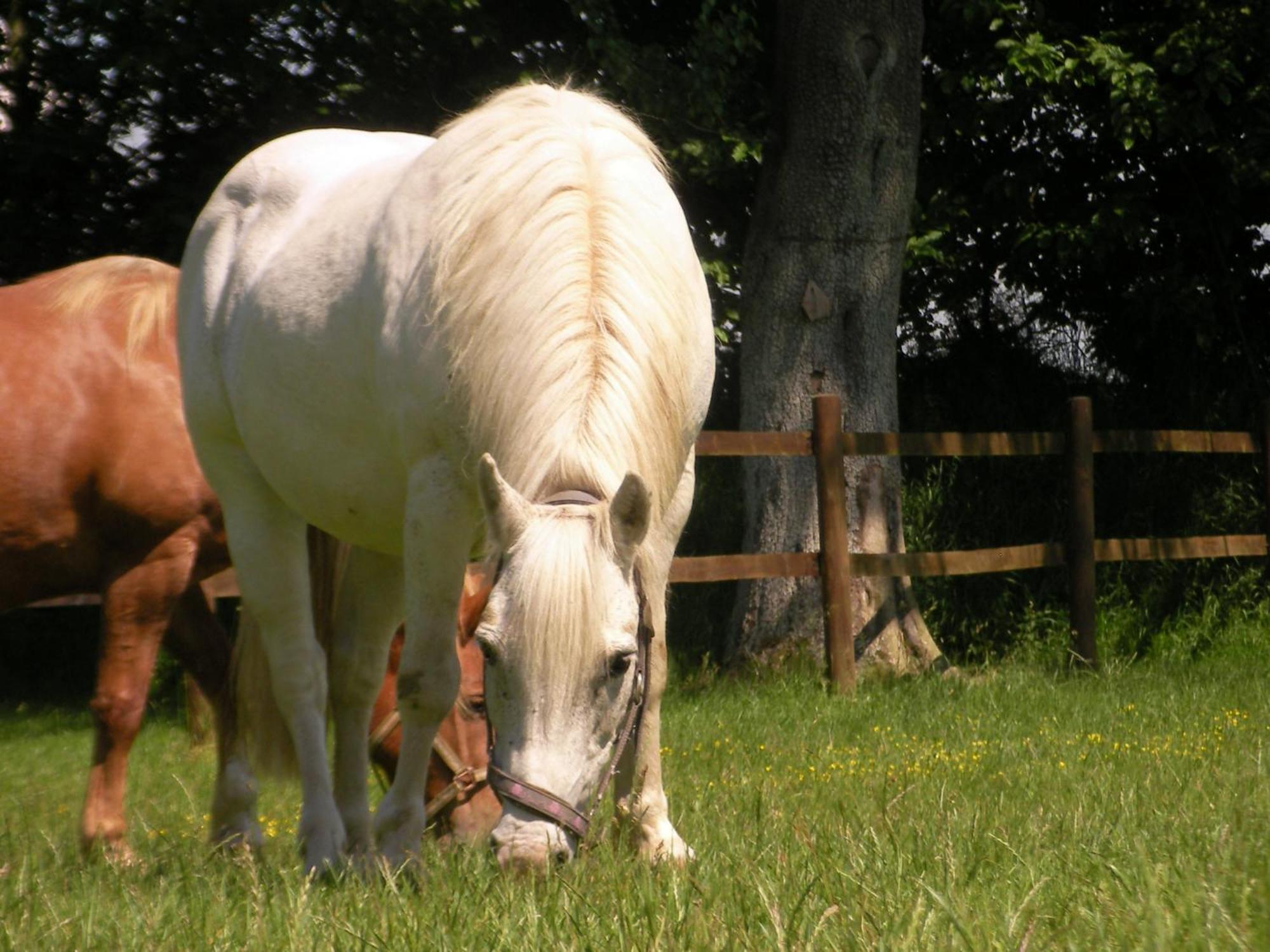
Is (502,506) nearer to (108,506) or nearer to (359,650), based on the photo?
(359,650)

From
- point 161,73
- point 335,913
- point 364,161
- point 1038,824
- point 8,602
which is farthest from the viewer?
point 161,73

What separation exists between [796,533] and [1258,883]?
6818 millimetres

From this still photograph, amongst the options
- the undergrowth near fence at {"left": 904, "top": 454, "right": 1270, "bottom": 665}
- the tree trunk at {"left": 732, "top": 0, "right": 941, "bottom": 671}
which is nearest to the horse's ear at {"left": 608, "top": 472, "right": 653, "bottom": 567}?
the tree trunk at {"left": 732, "top": 0, "right": 941, "bottom": 671}

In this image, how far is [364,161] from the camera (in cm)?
439

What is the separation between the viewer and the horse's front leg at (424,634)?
345cm

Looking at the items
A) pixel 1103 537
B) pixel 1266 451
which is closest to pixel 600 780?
pixel 1266 451

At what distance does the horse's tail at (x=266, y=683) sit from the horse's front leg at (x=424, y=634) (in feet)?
2.87

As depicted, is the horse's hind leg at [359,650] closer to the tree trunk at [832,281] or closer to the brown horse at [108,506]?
the brown horse at [108,506]

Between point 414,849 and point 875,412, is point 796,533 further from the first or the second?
point 414,849

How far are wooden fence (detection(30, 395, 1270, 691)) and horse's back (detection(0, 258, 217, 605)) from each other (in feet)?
10.5

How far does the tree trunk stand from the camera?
8898 mm

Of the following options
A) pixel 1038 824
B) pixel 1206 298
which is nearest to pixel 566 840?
pixel 1038 824

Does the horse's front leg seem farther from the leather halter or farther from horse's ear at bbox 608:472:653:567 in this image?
horse's ear at bbox 608:472:653:567

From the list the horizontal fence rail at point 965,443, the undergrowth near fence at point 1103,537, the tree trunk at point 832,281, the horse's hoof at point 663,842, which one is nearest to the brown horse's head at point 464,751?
the horse's hoof at point 663,842
